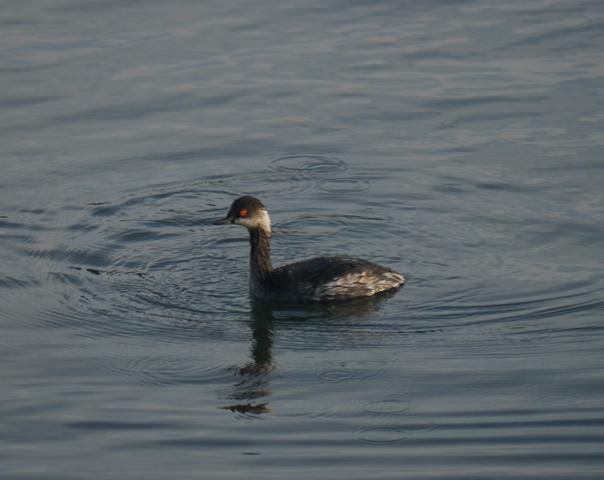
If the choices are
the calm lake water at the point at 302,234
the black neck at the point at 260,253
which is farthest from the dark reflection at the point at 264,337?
the black neck at the point at 260,253

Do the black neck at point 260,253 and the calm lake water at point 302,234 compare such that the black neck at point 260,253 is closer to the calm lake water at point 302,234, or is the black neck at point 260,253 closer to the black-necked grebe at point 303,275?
the black-necked grebe at point 303,275

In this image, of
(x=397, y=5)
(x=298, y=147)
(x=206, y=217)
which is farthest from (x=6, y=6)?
(x=206, y=217)

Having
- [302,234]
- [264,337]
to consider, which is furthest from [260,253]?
[264,337]

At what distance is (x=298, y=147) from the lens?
17281mm

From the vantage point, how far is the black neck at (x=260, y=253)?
13.4 m

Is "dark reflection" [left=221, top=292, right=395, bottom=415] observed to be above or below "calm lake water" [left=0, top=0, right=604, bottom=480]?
below

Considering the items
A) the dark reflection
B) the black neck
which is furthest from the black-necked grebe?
the dark reflection

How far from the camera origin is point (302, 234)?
48.4ft

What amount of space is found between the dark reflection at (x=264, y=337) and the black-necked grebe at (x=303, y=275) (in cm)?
10

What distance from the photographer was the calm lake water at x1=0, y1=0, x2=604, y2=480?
9.65m

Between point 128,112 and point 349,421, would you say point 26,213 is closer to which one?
point 128,112

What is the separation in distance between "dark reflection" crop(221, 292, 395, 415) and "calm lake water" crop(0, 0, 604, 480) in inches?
1.4

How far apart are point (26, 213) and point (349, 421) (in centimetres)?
653

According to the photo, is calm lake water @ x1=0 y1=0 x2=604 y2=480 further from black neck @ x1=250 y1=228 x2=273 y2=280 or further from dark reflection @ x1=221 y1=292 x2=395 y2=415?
black neck @ x1=250 y1=228 x2=273 y2=280
